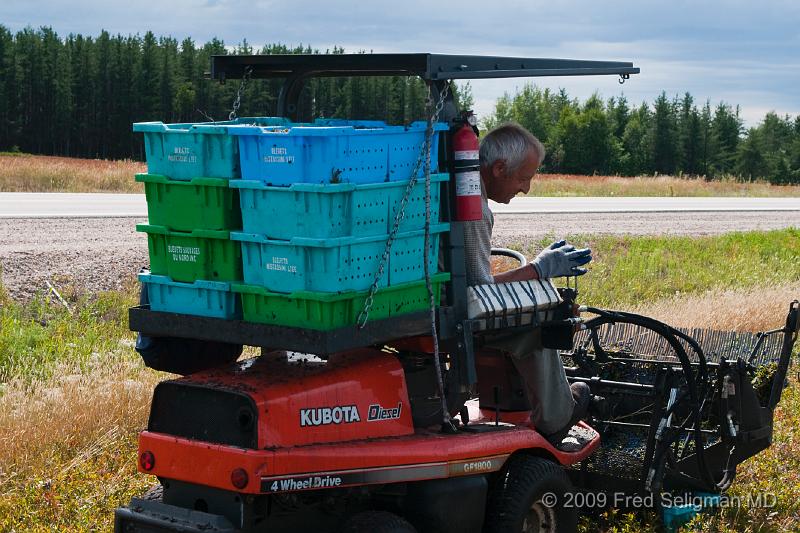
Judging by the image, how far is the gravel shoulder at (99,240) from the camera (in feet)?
42.2

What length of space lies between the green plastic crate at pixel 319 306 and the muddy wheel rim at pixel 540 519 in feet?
4.16

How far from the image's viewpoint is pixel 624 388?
6461 millimetres

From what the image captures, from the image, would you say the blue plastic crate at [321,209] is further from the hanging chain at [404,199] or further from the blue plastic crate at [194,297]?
the blue plastic crate at [194,297]

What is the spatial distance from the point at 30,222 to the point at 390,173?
13.6m

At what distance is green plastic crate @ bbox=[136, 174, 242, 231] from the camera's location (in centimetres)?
460

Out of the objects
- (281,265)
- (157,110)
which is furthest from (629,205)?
(157,110)

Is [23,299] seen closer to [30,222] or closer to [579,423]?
[30,222]

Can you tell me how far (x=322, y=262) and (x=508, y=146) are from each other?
143cm

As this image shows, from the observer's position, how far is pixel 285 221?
4.41m

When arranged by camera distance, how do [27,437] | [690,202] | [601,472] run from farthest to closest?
[690,202], [27,437], [601,472]

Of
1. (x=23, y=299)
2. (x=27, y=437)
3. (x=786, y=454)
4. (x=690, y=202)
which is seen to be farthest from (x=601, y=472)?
(x=690, y=202)

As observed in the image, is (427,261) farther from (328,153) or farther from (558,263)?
(558,263)

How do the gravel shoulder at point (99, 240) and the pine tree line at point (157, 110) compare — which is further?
the pine tree line at point (157, 110)

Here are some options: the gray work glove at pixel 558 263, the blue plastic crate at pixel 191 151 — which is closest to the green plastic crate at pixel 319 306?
the blue plastic crate at pixel 191 151
